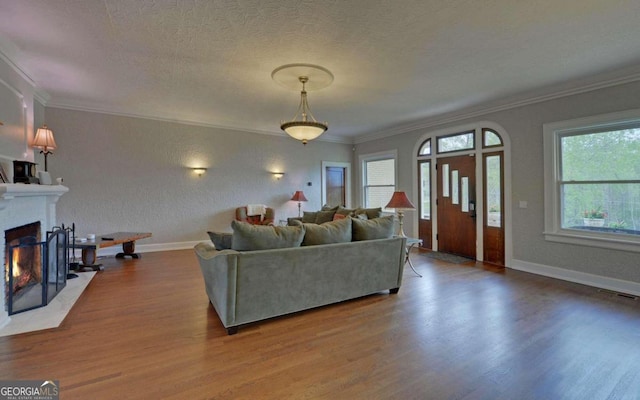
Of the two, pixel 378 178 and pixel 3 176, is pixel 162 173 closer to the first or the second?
pixel 3 176

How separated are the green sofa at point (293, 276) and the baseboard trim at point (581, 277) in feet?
8.08

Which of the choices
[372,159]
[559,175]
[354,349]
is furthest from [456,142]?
[354,349]

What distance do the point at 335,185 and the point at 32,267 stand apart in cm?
623

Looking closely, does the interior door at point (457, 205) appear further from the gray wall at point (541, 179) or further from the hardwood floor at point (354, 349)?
the hardwood floor at point (354, 349)

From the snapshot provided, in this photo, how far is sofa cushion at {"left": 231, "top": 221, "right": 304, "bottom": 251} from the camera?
2.72 m

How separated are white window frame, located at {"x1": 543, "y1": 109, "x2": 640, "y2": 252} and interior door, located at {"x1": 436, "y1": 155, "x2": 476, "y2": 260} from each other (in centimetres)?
115

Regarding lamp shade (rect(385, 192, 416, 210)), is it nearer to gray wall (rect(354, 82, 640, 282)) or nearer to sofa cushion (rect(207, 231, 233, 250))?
gray wall (rect(354, 82, 640, 282))

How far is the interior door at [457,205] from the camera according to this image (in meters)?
5.38

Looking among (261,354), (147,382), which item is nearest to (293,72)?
(261,354)

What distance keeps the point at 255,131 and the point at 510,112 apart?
5.13 metres

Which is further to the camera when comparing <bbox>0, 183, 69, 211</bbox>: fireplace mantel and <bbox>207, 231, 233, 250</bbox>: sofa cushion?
<bbox>207, 231, 233, 250</bbox>: sofa cushion

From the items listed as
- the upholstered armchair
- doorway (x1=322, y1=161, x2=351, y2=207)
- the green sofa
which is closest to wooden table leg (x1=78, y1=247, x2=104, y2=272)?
the green sofa

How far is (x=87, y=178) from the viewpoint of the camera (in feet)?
17.3

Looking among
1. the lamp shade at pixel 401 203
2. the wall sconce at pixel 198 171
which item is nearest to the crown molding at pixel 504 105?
the lamp shade at pixel 401 203
